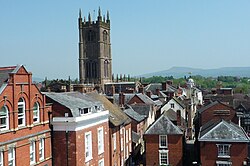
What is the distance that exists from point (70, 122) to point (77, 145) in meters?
2.15

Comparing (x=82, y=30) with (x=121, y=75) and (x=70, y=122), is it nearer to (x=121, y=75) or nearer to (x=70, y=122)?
(x=121, y=75)

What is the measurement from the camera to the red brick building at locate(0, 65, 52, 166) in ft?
81.4

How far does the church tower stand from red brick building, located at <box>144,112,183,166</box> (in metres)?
103

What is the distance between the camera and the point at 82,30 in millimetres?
151750

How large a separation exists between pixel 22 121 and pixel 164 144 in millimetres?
21695

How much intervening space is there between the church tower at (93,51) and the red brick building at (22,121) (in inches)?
4587

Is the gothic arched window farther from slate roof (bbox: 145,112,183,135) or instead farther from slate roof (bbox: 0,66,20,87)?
slate roof (bbox: 0,66,20,87)

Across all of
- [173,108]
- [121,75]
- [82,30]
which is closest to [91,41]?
[82,30]

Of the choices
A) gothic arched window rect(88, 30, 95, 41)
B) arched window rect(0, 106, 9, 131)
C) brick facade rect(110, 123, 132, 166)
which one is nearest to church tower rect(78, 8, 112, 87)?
gothic arched window rect(88, 30, 95, 41)

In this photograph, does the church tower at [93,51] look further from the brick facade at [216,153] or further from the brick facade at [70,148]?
the brick facade at [70,148]

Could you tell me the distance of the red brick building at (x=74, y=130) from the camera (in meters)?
30.3

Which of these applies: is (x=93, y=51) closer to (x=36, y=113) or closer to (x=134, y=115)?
(x=134, y=115)

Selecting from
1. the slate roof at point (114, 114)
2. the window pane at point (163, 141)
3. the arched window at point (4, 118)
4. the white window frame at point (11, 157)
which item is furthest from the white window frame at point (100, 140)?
the arched window at point (4, 118)

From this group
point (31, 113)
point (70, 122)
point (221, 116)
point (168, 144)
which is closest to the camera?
point (31, 113)
